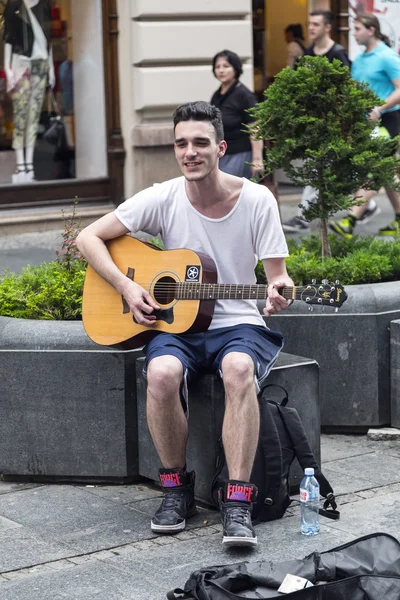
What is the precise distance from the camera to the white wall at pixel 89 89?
10922 mm

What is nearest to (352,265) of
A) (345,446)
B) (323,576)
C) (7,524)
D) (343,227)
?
(345,446)

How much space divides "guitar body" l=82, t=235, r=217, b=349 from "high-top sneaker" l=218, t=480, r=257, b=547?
2.14ft

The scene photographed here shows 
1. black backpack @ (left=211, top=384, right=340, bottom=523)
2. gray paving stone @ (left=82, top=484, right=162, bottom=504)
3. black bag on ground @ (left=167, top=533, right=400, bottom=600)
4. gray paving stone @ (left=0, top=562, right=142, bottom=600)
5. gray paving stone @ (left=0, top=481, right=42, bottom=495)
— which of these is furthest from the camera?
gray paving stone @ (left=0, top=481, right=42, bottom=495)

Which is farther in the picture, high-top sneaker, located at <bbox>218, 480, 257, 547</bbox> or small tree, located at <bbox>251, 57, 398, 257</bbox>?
small tree, located at <bbox>251, 57, 398, 257</bbox>

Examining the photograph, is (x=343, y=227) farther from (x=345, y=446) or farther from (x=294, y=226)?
(x=345, y=446)

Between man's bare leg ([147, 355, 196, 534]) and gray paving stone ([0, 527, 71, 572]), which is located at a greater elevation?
man's bare leg ([147, 355, 196, 534])

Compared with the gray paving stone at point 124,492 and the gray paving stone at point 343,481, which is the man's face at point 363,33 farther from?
the gray paving stone at point 124,492

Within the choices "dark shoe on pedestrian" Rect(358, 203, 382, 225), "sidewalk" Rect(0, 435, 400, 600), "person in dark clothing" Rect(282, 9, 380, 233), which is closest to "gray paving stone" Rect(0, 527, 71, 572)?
"sidewalk" Rect(0, 435, 400, 600)

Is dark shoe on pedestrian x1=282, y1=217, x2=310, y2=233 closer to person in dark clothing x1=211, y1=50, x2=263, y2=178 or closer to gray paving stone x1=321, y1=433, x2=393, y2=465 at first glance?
person in dark clothing x1=211, y1=50, x2=263, y2=178

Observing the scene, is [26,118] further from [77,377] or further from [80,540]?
[80,540]

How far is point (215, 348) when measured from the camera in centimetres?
450

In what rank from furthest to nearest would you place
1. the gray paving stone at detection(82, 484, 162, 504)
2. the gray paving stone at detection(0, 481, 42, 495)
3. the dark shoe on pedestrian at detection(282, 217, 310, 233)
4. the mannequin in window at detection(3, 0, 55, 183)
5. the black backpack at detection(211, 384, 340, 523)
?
the mannequin in window at detection(3, 0, 55, 183) < the dark shoe on pedestrian at detection(282, 217, 310, 233) < the gray paving stone at detection(0, 481, 42, 495) < the gray paving stone at detection(82, 484, 162, 504) < the black backpack at detection(211, 384, 340, 523)

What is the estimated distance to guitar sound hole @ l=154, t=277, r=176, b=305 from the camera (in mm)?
4527

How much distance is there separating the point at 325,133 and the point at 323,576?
2.94 m
